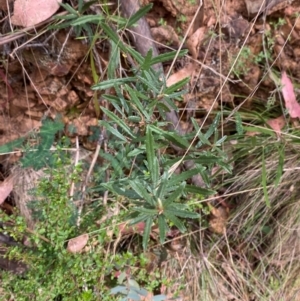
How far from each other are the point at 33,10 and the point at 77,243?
610mm

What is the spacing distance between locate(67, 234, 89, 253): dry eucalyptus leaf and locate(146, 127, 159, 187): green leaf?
0.33 m

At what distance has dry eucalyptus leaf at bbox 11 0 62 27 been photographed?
122 centimetres

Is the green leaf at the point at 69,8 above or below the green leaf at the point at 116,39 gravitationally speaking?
above

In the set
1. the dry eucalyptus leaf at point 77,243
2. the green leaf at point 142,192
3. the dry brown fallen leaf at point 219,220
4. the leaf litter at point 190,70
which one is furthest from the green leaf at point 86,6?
the dry brown fallen leaf at point 219,220

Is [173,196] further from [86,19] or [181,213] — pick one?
[86,19]

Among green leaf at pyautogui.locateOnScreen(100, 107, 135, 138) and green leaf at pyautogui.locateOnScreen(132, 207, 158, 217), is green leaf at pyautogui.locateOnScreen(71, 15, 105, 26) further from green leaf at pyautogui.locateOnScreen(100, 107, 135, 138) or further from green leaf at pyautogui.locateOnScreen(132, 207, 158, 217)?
green leaf at pyautogui.locateOnScreen(132, 207, 158, 217)

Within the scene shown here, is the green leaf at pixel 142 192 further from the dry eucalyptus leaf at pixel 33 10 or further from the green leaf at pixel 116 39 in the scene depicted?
the dry eucalyptus leaf at pixel 33 10

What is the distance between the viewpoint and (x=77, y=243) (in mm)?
1270

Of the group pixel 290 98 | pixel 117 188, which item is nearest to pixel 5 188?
pixel 117 188

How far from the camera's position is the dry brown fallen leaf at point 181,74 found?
4.51ft

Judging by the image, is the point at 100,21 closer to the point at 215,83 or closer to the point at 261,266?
the point at 215,83

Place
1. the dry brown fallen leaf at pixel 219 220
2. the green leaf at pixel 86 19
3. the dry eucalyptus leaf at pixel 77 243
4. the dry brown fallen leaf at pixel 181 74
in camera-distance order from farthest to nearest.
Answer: the dry brown fallen leaf at pixel 219 220 < the dry brown fallen leaf at pixel 181 74 < the dry eucalyptus leaf at pixel 77 243 < the green leaf at pixel 86 19

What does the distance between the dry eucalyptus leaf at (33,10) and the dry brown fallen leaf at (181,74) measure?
14.5 inches

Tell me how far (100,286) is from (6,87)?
0.63 metres
